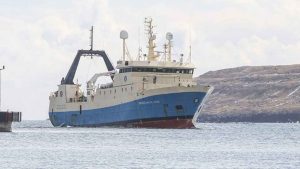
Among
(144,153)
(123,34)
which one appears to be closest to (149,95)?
(123,34)

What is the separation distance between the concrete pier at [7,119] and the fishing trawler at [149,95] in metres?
20.6

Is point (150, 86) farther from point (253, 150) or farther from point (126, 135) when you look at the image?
point (253, 150)

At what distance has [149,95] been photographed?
138375 millimetres

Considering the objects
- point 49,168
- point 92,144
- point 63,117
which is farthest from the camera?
point 63,117

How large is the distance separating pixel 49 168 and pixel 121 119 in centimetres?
7351

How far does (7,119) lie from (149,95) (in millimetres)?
23177

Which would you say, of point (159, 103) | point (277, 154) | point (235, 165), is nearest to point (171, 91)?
point (159, 103)

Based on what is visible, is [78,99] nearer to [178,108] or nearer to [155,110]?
[155,110]

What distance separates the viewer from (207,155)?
287 ft

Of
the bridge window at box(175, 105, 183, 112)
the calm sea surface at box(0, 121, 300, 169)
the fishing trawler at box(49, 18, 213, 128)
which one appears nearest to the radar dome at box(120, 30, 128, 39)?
the fishing trawler at box(49, 18, 213, 128)

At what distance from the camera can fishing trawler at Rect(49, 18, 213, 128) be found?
5369 inches

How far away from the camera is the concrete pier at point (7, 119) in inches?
4745

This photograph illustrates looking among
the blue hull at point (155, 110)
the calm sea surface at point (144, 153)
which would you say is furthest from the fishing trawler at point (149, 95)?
the calm sea surface at point (144, 153)

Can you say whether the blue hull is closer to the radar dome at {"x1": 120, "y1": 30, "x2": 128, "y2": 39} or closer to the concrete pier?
the radar dome at {"x1": 120, "y1": 30, "x2": 128, "y2": 39}
